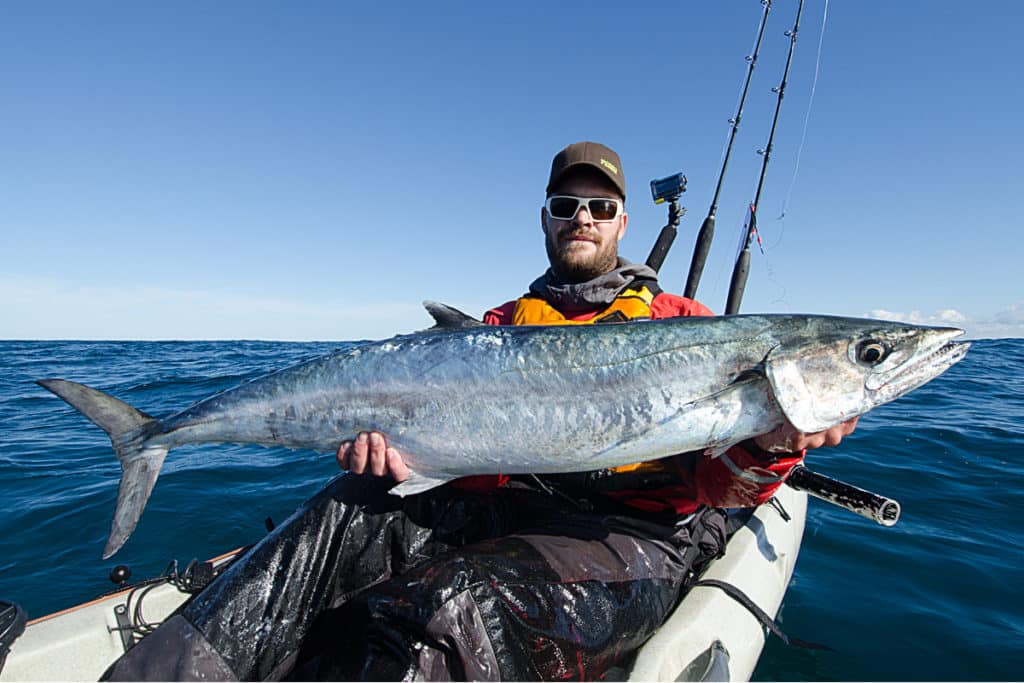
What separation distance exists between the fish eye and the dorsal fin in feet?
6.63

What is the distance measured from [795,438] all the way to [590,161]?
258cm

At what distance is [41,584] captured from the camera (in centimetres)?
458

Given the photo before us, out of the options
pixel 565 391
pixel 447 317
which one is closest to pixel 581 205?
pixel 447 317

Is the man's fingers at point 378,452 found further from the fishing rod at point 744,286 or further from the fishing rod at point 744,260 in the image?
the fishing rod at point 744,260

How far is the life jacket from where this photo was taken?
361cm

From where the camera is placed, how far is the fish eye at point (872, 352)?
7.88ft

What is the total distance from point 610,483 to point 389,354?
160cm

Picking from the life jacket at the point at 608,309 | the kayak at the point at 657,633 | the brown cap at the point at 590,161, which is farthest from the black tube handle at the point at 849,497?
the brown cap at the point at 590,161

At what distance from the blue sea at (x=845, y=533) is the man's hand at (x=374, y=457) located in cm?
288

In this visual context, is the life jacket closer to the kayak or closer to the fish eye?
the fish eye

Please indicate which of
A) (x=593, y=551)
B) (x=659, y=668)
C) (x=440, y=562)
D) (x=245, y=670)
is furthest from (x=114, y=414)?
(x=659, y=668)

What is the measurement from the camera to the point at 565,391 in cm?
261

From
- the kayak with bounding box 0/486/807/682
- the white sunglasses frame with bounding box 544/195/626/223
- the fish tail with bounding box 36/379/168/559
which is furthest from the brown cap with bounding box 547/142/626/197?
the fish tail with bounding box 36/379/168/559

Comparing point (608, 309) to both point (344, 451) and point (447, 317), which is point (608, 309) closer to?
point (447, 317)
